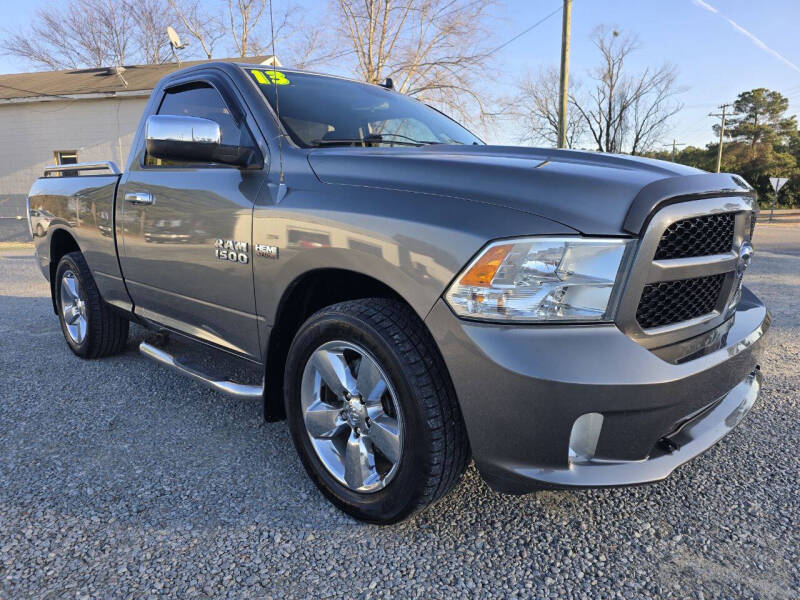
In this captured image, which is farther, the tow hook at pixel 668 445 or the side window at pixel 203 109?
the side window at pixel 203 109

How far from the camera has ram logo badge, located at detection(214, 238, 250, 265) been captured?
237cm

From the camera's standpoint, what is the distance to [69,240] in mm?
4246

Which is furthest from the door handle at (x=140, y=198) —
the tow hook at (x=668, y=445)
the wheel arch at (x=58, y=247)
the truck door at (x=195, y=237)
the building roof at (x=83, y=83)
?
the building roof at (x=83, y=83)

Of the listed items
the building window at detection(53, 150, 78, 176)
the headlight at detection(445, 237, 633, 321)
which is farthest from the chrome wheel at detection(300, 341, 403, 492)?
the building window at detection(53, 150, 78, 176)

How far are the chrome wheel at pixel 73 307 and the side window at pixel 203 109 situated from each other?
4.67 ft

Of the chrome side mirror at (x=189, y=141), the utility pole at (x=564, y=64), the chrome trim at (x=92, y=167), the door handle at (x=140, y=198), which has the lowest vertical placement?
the door handle at (x=140, y=198)

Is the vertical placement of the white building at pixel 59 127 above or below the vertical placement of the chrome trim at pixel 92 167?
above

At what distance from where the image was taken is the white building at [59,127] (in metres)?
16.8

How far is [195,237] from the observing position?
2.63 m

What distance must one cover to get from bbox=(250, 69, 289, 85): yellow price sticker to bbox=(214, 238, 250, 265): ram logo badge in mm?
835

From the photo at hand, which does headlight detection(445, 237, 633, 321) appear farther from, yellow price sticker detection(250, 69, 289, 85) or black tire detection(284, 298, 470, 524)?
yellow price sticker detection(250, 69, 289, 85)

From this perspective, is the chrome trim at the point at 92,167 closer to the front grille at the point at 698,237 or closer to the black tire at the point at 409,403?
the black tire at the point at 409,403

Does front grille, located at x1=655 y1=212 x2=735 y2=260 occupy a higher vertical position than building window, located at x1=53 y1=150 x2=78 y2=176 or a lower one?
lower

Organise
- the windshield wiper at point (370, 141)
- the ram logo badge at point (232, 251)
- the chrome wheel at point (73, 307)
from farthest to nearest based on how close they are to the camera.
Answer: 1. the chrome wheel at point (73, 307)
2. the windshield wiper at point (370, 141)
3. the ram logo badge at point (232, 251)
